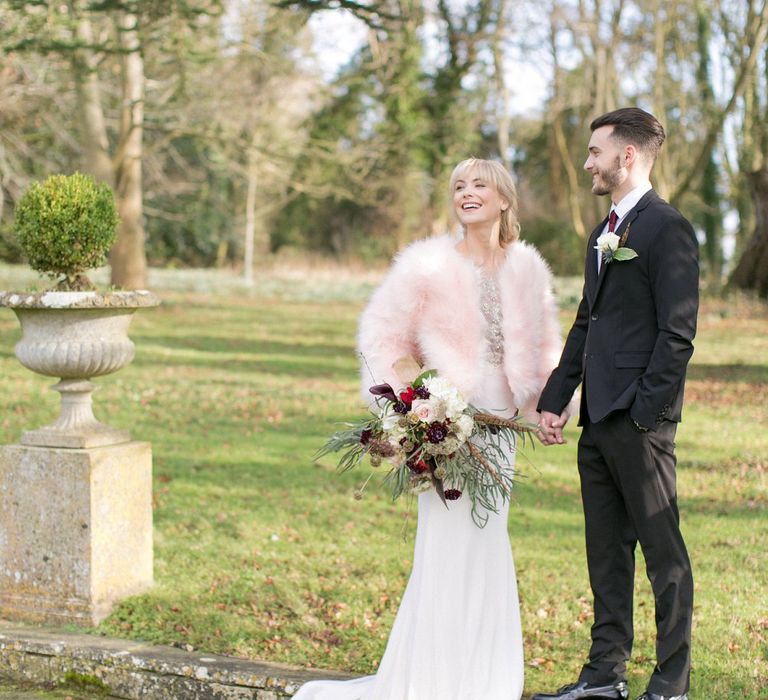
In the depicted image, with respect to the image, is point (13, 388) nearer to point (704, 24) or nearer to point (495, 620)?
point (495, 620)

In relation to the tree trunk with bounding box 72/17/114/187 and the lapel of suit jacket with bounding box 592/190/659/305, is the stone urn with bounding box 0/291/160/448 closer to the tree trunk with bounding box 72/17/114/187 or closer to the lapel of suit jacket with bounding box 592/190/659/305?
the lapel of suit jacket with bounding box 592/190/659/305

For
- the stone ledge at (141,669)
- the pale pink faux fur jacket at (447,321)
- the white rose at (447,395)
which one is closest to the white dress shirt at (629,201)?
the pale pink faux fur jacket at (447,321)

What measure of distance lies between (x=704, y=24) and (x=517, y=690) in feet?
79.8

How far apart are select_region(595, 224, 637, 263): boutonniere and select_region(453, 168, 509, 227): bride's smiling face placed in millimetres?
477

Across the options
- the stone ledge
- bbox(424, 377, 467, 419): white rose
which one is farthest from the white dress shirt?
the stone ledge

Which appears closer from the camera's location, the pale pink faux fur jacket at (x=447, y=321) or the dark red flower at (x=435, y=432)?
the dark red flower at (x=435, y=432)

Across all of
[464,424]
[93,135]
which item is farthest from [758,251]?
[464,424]

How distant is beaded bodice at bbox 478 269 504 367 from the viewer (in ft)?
13.1

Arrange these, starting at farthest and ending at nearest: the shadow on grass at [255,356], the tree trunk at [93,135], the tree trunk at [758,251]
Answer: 1. the tree trunk at [758,251]
2. the tree trunk at [93,135]
3. the shadow on grass at [255,356]

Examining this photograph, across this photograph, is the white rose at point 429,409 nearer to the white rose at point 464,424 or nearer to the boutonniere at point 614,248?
the white rose at point 464,424

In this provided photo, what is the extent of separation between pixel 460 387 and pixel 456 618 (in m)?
0.92

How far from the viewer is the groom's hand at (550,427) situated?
396cm

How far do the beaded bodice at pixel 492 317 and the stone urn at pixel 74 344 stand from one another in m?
1.89

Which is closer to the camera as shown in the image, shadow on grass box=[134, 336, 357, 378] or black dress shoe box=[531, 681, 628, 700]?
black dress shoe box=[531, 681, 628, 700]
